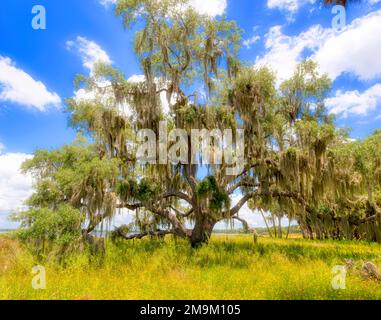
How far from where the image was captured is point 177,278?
742cm

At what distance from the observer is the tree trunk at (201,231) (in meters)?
13.8

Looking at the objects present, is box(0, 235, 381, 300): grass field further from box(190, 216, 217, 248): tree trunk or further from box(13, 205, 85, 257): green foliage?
box(190, 216, 217, 248): tree trunk

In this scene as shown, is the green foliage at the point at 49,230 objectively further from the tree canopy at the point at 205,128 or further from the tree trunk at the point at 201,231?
the tree trunk at the point at 201,231

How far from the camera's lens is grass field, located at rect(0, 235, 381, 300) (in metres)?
6.18

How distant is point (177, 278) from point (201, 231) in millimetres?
6592

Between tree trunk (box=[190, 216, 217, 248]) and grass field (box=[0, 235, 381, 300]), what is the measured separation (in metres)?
3.02

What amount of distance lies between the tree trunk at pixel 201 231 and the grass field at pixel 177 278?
3.02 metres

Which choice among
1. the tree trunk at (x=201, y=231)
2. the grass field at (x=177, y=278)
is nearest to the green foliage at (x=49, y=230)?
the grass field at (x=177, y=278)

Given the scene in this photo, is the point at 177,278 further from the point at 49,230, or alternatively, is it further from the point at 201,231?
the point at 201,231

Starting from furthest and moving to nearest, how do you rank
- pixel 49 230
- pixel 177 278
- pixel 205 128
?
1. pixel 205 128
2. pixel 49 230
3. pixel 177 278

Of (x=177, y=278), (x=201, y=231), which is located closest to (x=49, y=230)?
(x=177, y=278)
